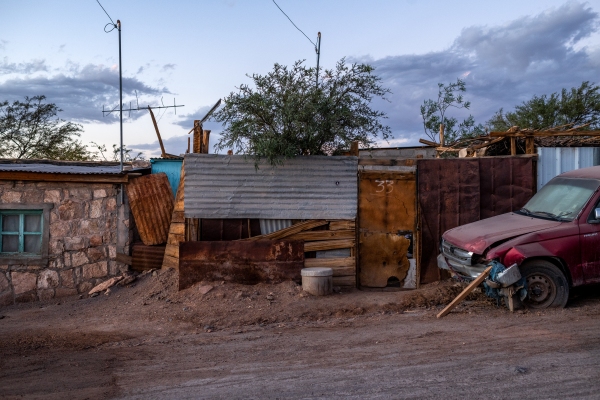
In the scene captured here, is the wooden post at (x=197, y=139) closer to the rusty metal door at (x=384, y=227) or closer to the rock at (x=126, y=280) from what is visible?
the rock at (x=126, y=280)

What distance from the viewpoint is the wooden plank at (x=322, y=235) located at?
9.72 meters

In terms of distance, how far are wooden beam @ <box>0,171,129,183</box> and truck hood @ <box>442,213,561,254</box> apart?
21.8 feet

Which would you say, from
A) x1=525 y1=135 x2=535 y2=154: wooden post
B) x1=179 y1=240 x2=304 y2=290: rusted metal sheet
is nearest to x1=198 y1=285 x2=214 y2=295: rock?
x1=179 y1=240 x2=304 y2=290: rusted metal sheet

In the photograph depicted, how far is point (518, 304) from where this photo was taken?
7.75m

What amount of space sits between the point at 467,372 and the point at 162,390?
304 centimetres

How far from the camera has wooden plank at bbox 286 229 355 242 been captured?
9.72 meters

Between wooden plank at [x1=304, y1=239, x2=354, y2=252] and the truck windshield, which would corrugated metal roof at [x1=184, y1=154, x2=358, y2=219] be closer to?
wooden plank at [x1=304, y1=239, x2=354, y2=252]

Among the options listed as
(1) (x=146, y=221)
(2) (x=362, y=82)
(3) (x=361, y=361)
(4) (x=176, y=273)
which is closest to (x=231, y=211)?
(4) (x=176, y=273)

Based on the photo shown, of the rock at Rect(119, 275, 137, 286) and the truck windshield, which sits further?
the rock at Rect(119, 275, 137, 286)

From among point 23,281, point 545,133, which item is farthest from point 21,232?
point 545,133

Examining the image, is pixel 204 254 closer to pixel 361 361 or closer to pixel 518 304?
pixel 361 361

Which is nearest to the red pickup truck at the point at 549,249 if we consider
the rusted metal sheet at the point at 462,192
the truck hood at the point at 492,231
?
the truck hood at the point at 492,231

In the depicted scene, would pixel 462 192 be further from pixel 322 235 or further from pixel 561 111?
pixel 561 111

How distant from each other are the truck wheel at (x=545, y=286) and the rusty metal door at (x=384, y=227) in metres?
2.43
